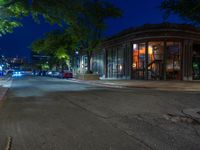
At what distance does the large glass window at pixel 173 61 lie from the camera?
46.7 metres

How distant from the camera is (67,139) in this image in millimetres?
7883

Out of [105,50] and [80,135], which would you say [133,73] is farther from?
[80,135]

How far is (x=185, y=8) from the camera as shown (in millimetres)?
13375

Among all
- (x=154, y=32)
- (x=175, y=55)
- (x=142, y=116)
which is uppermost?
(x=154, y=32)

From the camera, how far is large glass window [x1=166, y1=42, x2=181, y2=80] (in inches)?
1837

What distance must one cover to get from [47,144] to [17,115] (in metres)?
4.99

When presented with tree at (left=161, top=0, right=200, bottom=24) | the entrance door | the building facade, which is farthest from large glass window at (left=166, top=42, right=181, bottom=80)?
tree at (left=161, top=0, right=200, bottom=24)

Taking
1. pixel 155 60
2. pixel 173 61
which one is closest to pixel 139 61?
pixel 155 60

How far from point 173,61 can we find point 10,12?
1235 inches

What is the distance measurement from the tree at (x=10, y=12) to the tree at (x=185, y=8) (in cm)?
880

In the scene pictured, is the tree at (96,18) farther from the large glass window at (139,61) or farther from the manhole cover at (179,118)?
the manhole cover at (179,118)

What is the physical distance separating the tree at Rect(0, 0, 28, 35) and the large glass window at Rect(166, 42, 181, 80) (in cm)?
2906

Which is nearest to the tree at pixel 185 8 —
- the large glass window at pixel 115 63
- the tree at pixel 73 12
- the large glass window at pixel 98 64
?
the tree at pixel 73 12

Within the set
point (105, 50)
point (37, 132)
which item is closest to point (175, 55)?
point (105, 50)
